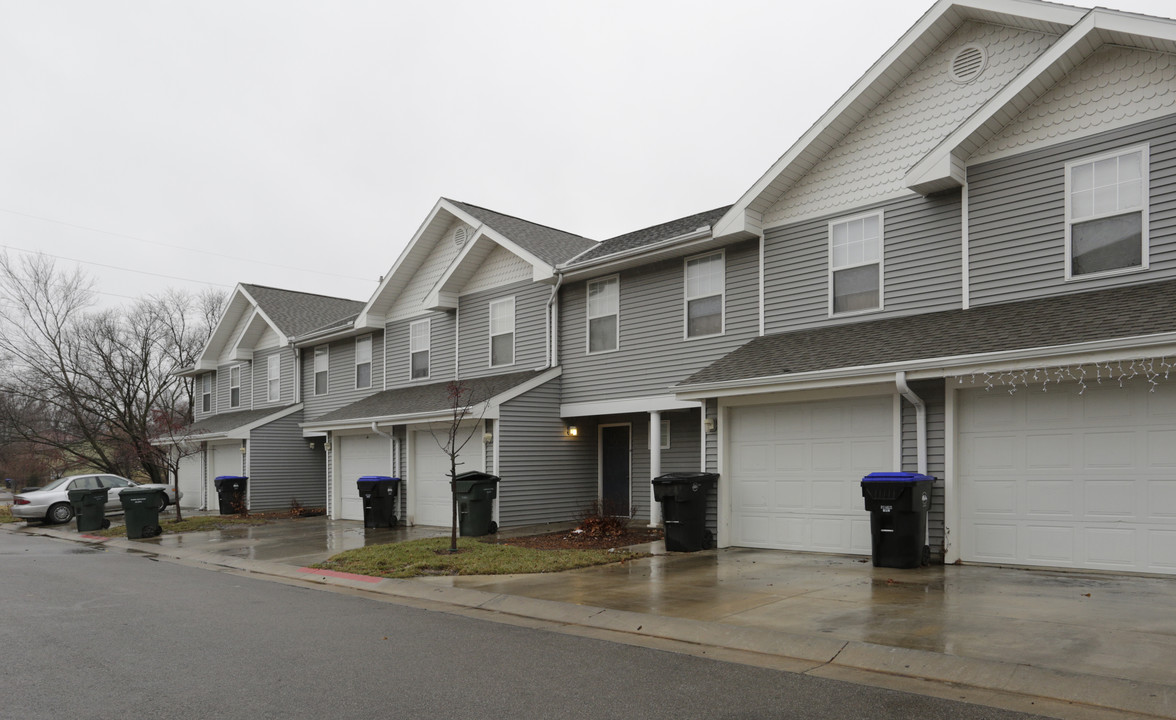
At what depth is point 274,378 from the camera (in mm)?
28531

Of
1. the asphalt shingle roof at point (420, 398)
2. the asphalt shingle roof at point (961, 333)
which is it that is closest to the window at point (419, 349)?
the asphalt shingle roof at point (420, 398)

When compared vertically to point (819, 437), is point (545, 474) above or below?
below

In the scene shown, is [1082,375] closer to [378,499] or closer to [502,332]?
[502,332]

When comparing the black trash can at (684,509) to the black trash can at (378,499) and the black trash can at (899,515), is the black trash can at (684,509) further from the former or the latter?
the black trash can at (378,499)

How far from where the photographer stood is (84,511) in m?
21.0

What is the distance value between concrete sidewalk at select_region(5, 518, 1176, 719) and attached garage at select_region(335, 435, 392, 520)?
810 centimetres

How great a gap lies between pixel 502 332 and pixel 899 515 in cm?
1105

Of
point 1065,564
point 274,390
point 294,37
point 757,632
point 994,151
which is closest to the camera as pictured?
point 757,632

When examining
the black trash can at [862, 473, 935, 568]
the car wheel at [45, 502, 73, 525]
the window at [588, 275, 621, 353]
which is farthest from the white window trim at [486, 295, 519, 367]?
the car wheel at [45, 502, 73, 525]

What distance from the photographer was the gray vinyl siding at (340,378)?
76.8 ft

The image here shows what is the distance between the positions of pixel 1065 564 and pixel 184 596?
37.1 ft

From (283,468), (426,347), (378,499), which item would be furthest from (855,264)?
(283,468)

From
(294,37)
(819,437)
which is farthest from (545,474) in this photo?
(294,37)

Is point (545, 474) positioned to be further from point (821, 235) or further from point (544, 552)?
point (821, 235)
